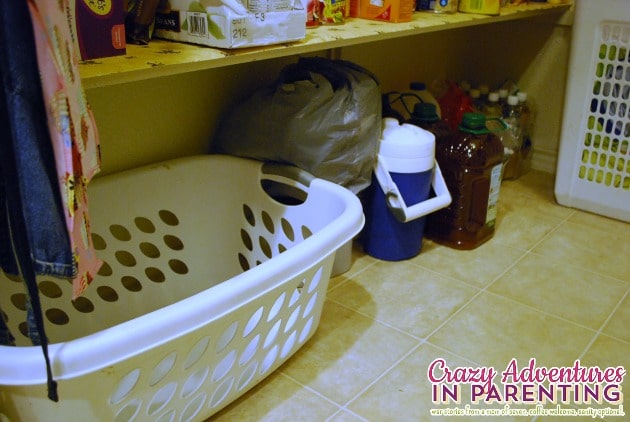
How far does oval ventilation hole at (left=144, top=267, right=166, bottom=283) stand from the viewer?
1.16 m

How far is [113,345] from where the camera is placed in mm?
640

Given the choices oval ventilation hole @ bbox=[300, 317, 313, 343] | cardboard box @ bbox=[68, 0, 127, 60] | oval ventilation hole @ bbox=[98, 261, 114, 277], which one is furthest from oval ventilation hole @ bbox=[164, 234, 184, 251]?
cardboard box @ bbox=[68, 0, 127, 60]

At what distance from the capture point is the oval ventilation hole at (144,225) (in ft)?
3.71

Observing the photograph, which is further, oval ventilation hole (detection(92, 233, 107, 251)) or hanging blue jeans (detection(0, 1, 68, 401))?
oval ventilation hole (detection(92, 233, 107, 251))

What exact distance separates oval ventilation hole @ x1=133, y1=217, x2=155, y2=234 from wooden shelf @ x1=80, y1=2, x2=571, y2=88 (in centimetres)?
35

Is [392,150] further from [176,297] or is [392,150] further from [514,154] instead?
[514,154]

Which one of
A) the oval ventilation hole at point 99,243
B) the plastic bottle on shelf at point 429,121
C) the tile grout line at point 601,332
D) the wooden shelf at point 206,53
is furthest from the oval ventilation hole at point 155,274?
the tile grout line at point 601,332

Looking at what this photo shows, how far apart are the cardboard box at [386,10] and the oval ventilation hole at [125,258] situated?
27.2 inches

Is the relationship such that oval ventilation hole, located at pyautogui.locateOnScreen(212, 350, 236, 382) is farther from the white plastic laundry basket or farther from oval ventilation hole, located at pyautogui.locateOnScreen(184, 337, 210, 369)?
the white plastic laundry basket

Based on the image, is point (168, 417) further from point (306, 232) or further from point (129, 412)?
point (306, 232)

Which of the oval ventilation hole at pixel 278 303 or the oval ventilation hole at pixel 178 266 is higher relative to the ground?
the oval ventilation hole at pixel 278 303

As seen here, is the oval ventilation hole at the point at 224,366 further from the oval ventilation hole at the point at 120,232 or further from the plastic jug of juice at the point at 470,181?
the plastic jug of juice at the point at 470,181

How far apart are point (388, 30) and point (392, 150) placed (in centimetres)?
24

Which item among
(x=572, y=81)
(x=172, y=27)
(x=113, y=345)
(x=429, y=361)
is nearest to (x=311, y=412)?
(x=429, y=361)
